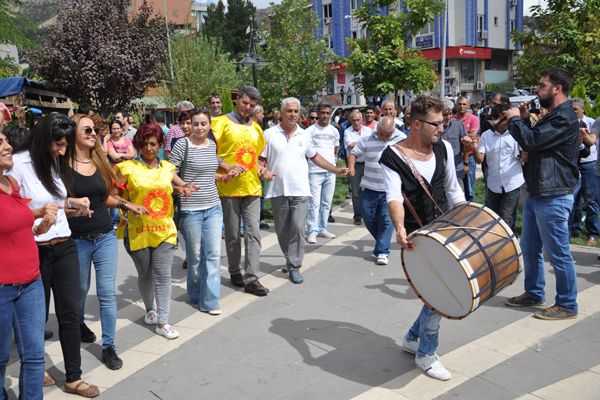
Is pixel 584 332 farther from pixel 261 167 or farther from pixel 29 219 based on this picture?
pixel 29 219

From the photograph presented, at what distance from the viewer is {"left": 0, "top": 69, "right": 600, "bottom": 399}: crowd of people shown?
3818mm

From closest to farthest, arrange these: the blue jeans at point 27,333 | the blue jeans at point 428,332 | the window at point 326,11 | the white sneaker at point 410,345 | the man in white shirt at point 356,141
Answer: the blue jeans at point 27,333
the blue jeans at point 428,332
the white sneaker at point 410,345
the man in white shirt at point 356,141
the window at point 326,11

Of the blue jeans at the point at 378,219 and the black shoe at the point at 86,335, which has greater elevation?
the blue jeans at the point at 378,219

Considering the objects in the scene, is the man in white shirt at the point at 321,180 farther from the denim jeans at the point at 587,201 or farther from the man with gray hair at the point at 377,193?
the denim jeans at the point at 587,201

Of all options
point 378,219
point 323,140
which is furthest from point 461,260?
point 323,140

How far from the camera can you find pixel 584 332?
497 cm

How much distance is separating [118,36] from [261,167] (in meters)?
19.5

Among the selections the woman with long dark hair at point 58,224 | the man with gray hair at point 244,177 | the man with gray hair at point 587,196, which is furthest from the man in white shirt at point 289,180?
the man with gray hair at point 587,196

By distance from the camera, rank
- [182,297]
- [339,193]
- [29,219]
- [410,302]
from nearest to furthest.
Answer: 1. [29,219]
2. [410,302]
3. [182,297]
4. [339,193]

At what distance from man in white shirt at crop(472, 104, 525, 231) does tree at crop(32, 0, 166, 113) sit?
19.0 metres

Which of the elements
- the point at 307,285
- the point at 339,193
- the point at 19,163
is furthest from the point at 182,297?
the point at 339,193

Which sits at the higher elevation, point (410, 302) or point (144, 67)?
point (144, 67)

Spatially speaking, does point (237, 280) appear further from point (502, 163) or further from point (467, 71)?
point (467, 71)

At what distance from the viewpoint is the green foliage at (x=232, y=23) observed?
5875 cm
